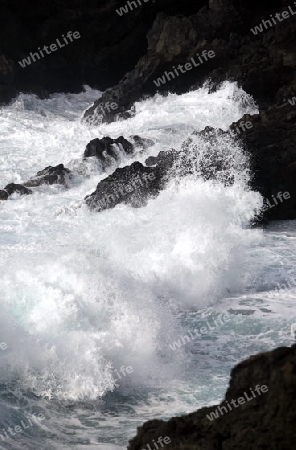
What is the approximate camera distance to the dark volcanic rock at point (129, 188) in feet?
53.7

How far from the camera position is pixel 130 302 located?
1009 centimetres

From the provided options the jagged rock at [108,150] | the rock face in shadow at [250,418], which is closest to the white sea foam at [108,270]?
the jagged rock at [108,150]

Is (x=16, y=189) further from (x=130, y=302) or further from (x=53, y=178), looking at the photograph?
(x=130, y=302)

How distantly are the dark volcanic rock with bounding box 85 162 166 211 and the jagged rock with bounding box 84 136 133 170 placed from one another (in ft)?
10.4

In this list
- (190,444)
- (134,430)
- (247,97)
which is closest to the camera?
(190,444)

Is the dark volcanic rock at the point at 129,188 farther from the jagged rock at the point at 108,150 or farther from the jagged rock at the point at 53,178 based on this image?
the jagged rock at the point at 108,150

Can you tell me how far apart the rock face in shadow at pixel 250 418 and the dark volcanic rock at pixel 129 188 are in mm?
11335

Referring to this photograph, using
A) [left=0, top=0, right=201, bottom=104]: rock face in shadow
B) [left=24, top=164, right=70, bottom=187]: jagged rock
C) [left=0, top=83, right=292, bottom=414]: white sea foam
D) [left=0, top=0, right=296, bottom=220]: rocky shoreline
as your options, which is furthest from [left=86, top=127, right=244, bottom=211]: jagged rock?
[left=0, top=0, right=201, bottom=104]: rock face in shadow

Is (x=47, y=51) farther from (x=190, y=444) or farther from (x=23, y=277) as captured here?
(x=190, y=444)

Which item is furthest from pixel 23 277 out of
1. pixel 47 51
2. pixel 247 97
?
pixel 47 51

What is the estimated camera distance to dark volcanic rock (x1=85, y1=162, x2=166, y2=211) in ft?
53.7

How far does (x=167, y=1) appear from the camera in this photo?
103 feet

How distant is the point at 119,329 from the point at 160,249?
3.73 metres

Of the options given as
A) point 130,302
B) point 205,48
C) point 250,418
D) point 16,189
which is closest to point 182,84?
point 205,48
